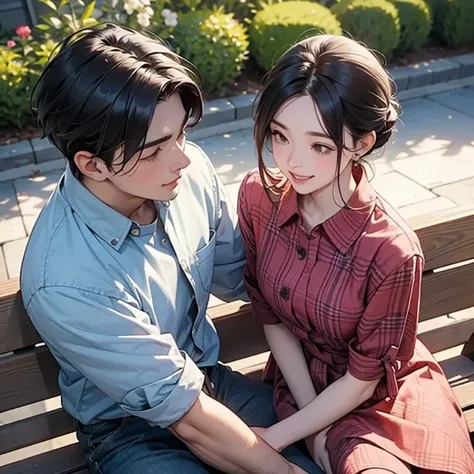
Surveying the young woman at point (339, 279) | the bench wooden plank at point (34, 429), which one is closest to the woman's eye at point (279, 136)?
the young woman at point (339, 279)

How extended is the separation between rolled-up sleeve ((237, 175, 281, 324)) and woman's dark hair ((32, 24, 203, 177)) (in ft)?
1.66

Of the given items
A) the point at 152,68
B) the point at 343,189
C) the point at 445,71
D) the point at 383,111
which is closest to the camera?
the point at 152,68

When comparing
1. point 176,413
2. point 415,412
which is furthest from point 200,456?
point 415,412

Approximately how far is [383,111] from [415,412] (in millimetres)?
831

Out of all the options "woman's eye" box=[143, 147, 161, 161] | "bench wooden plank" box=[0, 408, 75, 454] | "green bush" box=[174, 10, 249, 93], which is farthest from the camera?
"green bush" box=[174, 10, 249, 93]

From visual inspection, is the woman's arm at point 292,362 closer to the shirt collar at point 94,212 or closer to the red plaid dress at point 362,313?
the red plaid dress at point 362,313

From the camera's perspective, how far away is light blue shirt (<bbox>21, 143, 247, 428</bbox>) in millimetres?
1472

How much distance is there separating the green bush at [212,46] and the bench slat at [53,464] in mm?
4441

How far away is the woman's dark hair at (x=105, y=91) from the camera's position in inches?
54.1

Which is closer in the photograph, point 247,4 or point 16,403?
point 16,403

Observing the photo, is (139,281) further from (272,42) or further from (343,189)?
(272,42)

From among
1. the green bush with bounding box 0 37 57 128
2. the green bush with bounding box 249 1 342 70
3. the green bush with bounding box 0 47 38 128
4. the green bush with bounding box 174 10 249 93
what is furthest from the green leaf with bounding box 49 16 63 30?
the green bush with bounding box 249 1 342 70

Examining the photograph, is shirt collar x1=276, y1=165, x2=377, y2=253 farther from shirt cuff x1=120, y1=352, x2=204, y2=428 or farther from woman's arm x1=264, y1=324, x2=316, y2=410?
shirt cuff x1=120, y1=352, x2=204, y2=428

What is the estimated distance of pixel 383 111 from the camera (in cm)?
154
